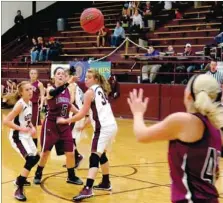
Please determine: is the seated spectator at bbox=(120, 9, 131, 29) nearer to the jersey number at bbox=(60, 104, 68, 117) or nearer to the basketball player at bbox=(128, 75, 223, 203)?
the jersey number at bbox=(60, 104, 68, 117)

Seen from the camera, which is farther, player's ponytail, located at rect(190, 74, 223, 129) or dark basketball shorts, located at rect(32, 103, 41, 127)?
dark basketball shorts, located at rect(32, 103, 41, 127)

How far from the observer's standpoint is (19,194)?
5531 millimetres

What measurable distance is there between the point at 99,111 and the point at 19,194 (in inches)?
54.2

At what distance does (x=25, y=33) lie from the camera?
2530 centimetres

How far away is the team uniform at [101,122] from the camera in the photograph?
575 cm

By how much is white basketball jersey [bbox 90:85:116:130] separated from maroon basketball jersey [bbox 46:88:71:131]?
0.59 metres

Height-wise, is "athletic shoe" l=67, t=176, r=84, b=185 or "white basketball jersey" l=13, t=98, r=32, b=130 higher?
"white basketball jersey" l=13, t=98, r=32, b=130

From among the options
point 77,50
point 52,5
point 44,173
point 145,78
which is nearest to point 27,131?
point 44,173

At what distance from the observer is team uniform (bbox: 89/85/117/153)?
227 inches

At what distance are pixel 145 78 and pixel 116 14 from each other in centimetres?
751

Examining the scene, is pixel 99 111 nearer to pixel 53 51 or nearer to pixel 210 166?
pixel 210 166

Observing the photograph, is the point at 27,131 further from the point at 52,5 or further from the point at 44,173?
the point at 52,5

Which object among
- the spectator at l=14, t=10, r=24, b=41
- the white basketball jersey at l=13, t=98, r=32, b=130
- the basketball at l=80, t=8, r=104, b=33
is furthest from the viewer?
the spectator at l=14, t=10, r=24, b=41

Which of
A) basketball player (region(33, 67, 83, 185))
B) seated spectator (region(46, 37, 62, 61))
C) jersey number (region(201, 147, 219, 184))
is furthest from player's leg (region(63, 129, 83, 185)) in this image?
seated spectator (region(46, 37, 62, 61))
